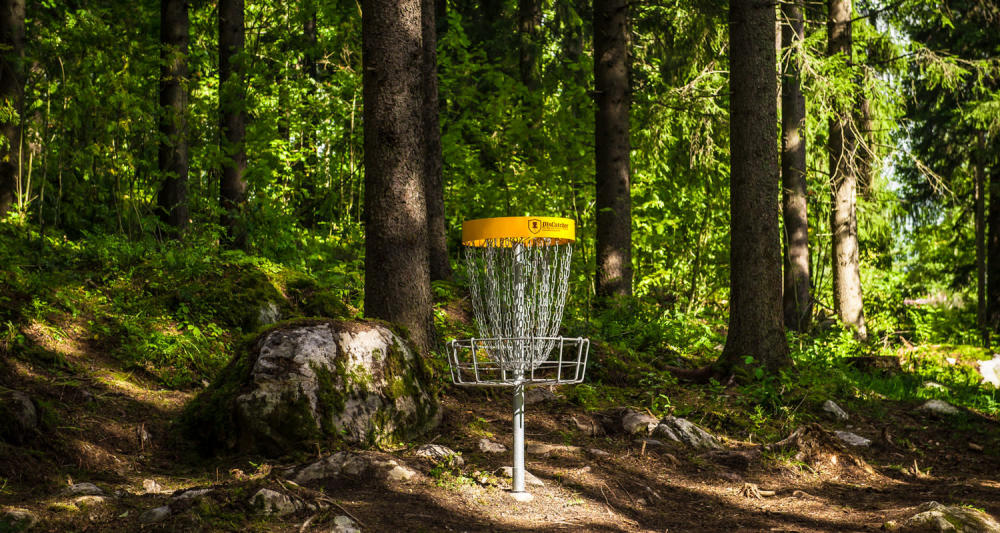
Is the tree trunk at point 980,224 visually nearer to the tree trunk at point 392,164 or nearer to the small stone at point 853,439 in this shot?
the small stone at point 853,439

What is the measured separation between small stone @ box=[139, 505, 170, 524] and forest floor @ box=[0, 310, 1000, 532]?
32mm

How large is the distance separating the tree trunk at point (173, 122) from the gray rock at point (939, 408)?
28.1ft

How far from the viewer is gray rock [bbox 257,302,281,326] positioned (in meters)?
7.34

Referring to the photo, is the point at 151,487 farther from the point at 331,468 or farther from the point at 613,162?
the point at 613,162

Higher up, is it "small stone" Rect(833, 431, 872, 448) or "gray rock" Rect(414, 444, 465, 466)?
"gray rock" Rect(414, 444, 465, 466)

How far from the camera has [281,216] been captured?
965 cm

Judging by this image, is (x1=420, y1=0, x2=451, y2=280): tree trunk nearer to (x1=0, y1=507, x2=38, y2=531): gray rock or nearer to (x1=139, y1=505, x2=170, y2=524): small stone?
(x1=139, y1=505, x2=170, y2=524): small stone

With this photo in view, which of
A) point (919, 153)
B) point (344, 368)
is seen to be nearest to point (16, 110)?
point (344, 368)

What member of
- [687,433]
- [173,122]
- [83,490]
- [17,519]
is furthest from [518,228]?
[173,122]

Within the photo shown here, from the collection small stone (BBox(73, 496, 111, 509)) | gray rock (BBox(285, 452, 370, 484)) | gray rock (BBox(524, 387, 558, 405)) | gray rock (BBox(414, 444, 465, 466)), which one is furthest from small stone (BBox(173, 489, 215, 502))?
gray rock (BBox(524, 387, 558, 405))

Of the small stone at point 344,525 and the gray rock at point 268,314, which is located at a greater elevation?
the gray rock at point 268,314

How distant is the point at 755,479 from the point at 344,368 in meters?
3.14

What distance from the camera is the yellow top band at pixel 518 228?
4.32m

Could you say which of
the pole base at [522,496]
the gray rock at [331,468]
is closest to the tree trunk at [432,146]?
the gray rock at [331,468]
